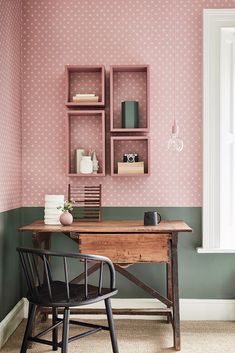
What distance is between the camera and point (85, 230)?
3.28m

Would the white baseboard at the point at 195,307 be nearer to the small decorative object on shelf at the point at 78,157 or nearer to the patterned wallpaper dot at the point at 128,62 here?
the patterned wallpaper dot at the point at 128,62

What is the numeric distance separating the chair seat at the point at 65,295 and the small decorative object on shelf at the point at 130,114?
1.44 m

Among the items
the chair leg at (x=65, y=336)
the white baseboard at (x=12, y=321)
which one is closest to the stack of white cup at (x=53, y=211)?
the white baseboard at (x=12, y=321)

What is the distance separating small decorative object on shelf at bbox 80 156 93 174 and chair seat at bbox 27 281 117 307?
109cm

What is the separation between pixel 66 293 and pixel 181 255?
1443mm

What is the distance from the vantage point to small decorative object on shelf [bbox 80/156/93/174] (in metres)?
3.80

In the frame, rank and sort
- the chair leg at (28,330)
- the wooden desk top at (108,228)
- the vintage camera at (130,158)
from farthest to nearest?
the vintage camera at (130,158), the wooden desk top at (108,228), the chair leg at (28,330)

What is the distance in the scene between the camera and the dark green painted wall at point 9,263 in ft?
11.3

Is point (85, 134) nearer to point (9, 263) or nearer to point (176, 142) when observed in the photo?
point (176, 142)

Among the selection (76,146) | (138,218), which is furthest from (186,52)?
(138,218)

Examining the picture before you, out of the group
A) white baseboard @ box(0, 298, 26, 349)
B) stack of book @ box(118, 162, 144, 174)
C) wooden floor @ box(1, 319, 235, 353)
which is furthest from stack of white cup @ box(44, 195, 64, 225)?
wooden floor @ box(1, 319, 235, 353)

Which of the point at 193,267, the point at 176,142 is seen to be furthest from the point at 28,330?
the point at 176,142

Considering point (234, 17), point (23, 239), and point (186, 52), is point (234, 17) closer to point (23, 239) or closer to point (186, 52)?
point (186, 52)

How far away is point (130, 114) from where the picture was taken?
150 inches
